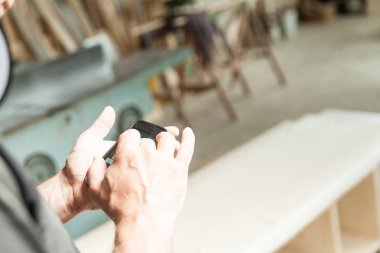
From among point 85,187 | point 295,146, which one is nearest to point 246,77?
point 295,146

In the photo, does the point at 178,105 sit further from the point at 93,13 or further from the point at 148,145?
the point at 148,145

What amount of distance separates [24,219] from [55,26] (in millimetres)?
3988

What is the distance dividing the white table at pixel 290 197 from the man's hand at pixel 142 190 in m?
0.48

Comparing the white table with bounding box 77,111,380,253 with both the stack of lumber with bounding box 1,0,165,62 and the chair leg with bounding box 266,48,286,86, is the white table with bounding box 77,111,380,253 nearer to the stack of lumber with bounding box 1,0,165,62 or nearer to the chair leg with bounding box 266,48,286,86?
the chair leg with bounding box 266,48,286,86

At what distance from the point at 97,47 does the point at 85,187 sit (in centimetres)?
175

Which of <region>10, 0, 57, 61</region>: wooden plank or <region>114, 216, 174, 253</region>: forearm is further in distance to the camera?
<region>10, 0, 57, 61</region>: wooden plank

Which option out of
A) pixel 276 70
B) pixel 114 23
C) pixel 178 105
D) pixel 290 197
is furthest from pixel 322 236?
pixel 114 23

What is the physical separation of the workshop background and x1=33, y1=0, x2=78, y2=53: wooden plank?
0.01 m

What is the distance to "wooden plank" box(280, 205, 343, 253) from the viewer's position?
1.38 meters

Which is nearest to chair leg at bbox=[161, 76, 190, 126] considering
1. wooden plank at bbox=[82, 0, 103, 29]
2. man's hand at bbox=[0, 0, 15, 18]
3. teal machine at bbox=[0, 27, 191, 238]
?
teal machine at bbox=[0, 27, 191, 238]

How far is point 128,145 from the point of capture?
2.38 feet

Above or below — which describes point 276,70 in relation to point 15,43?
below

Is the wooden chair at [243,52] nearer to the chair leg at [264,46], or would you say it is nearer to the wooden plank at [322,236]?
the chair leg at [264,46]

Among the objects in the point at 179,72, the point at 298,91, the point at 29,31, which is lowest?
the point at 298,91
